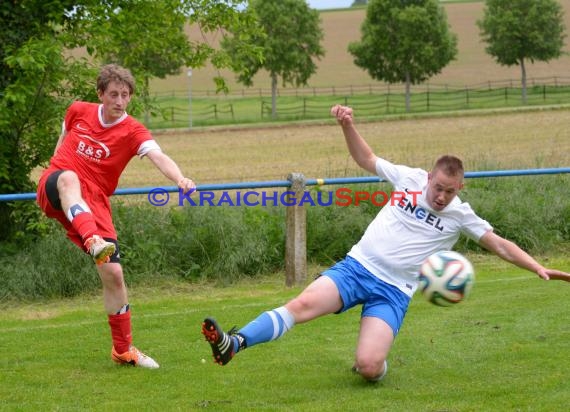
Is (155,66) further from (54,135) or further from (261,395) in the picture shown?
(261,395)

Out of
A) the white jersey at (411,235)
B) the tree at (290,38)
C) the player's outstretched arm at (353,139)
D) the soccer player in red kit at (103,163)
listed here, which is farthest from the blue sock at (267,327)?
the tree at (290,38)

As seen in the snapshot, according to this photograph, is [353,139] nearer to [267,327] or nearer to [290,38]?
[267,327]

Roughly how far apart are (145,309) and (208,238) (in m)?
1.76

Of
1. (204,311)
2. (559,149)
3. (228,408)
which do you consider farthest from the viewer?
(559,149)

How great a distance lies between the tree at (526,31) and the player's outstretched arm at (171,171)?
6371cm

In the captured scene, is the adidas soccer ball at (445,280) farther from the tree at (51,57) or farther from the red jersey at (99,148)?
the tree at (51,57)

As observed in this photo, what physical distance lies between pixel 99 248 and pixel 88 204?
27.2 inches

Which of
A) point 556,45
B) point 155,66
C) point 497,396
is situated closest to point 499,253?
point 497,396

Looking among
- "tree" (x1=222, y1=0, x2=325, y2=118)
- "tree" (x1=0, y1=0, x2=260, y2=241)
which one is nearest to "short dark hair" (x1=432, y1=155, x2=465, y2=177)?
"tree" (x1=0, y1=0, x2=260, y2=241)

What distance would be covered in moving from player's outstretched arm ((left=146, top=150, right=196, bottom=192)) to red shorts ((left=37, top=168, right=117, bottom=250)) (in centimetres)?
52

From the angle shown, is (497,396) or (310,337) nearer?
(497,396)

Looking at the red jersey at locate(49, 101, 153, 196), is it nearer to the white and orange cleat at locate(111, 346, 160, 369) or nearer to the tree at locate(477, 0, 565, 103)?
the white and orange cleat at locate(111, 346, 160, 369)

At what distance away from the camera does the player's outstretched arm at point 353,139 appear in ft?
21.5

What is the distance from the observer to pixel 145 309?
9625 millimetres
